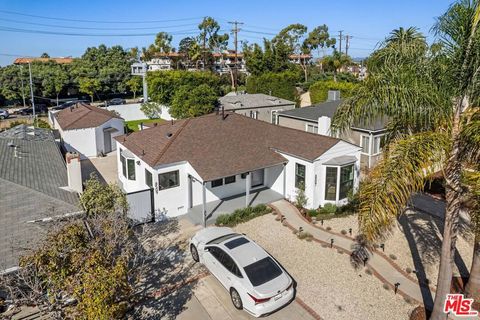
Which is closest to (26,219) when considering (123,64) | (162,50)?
(123,64)

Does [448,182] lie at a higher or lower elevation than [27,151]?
higher

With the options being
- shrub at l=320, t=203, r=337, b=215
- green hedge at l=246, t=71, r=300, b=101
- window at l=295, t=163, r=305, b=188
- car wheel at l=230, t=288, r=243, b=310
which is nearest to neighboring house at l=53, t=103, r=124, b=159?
window at l=295, t=163, r=305, b=188

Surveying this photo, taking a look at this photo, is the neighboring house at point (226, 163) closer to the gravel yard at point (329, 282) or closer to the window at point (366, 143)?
the gravel yard at point (329, 282)

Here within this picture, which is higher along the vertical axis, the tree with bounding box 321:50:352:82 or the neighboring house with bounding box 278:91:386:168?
the tree with bounding box 321:50:352:82

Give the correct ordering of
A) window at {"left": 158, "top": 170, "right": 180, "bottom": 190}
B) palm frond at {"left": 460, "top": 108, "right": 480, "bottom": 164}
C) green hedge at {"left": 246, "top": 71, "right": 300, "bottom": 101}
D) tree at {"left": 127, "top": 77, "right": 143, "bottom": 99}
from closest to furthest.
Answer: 1. palm frond at {"left": 460, "top": 108, "right": 480, "bottom": 164}
2. window at {"left": 158, "top": 170, "right": 180, "bottom": 190}
3. green hedge at {"left": 246, "top": 71, "right": 300, "bottom": 101}
4. tree at {"left": 127, "top": 77, "right": 143, "bottom": 99}

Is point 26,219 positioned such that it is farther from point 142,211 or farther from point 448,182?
point 448,182

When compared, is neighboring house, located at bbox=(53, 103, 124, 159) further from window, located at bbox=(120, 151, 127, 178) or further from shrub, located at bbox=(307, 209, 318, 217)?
shrub, located at bbox=(307, 209, 318, 217)

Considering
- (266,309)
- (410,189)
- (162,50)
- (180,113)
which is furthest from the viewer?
(162,50)
